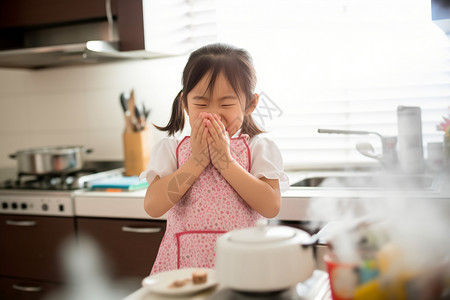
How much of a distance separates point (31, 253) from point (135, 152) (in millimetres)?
647

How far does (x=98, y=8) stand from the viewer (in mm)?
2256

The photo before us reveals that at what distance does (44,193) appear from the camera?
210 cm

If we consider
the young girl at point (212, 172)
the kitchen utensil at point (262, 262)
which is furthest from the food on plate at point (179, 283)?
the young girl at point (212, 172)

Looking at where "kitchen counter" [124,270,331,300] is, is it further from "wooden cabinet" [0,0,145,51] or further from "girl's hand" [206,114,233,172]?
"wooden cabinet" [0,0,145,51]

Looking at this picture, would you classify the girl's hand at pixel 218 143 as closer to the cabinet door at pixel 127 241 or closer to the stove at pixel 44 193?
the cabinet door at pixel 127 241

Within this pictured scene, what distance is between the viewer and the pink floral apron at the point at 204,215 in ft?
3.78

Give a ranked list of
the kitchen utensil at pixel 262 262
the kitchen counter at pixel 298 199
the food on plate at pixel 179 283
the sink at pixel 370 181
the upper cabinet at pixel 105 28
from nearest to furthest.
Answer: the kitchen utensil at pixel 262 262
the food on plate at pixel 179 283
the kitchen counter at pixel 298 199
the sink at pixel 370 181
the upper cabinet at pixel 105 28

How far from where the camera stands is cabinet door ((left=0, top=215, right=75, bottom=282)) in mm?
2104

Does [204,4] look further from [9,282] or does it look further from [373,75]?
[9,282]

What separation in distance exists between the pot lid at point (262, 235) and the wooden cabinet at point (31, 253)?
1523 mm

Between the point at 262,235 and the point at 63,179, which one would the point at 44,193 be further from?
the point at 262,235

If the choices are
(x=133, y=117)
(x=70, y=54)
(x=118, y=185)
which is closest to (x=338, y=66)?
(x=133, y=117)

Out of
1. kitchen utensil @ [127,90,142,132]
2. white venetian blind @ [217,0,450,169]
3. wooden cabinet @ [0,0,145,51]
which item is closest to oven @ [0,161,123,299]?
kitchen utensil @ [127,90,142,132]

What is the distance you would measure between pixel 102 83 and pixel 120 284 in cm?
110
